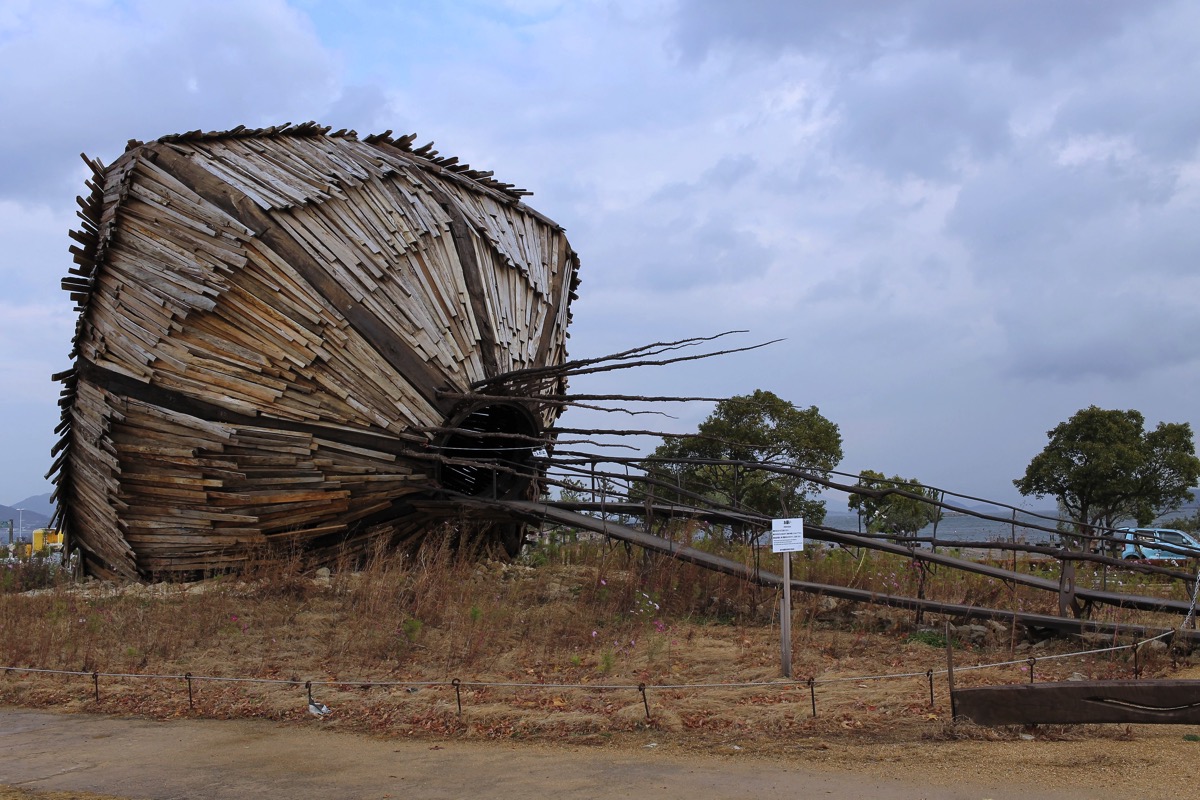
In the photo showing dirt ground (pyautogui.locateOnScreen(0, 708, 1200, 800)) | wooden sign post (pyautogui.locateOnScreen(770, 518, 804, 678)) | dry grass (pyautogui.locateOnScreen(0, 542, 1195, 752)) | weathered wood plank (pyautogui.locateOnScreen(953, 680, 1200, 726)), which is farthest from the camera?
wooden sign post (pyautogui.locateOnScreen(770, 518, 804, 678))

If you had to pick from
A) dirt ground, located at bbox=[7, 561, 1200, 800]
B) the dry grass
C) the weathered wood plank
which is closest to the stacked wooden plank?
the dry grass

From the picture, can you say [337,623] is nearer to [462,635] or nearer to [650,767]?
[462,635]

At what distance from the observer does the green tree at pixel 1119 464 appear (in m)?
27.0

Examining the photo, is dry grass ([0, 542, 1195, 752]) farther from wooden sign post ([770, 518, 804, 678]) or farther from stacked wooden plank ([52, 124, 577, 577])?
stacked wooden plank ([52, 124, 577, 577])

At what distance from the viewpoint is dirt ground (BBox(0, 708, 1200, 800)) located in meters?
5.21

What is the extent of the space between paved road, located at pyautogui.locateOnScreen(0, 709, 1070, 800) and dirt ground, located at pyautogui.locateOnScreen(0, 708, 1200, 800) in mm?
11

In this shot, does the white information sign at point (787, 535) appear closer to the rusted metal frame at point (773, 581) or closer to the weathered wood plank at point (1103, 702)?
the rusted metal frame at point (773, 581)

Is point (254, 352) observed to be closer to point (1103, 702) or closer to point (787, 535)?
point (787, 535)

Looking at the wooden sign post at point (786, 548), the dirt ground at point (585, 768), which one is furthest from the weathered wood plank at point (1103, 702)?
the wooden sign post at point (786, 548)

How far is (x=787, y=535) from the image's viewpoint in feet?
26.2

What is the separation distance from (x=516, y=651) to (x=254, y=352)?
161 inches

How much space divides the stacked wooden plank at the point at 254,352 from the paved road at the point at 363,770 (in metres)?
3.95

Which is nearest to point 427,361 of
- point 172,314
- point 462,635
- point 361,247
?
point 361,247

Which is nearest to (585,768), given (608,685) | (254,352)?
(608,685)
